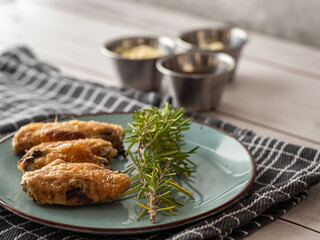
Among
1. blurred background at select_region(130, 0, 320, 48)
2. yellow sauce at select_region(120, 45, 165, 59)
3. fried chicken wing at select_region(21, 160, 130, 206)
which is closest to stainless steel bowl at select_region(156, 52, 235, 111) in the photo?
yellow sauce at select_region(120, 45, 165, 59)

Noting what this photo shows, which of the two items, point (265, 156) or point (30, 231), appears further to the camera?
point (265, 156)

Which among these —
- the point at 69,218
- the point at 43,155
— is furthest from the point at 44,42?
the point at 69,218

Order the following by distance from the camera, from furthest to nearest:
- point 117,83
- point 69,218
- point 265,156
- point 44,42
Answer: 1. point 44,42
2. point 117,83
3. point 265,156
4. point 69,218

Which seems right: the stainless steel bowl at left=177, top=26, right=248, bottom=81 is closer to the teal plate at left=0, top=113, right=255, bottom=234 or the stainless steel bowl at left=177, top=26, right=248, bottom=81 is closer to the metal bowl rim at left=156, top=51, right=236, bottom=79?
the metal bowl rim at left=156, top=51, right=236, bottom=79

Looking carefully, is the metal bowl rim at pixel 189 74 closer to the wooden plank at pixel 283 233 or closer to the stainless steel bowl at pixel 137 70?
the stainless steel bowl at pixel 137 70

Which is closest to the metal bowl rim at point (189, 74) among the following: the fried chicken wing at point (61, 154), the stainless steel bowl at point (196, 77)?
the stainless steel bowl at point (196, 77)

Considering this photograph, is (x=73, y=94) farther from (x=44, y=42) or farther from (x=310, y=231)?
(x=310, y=231)
